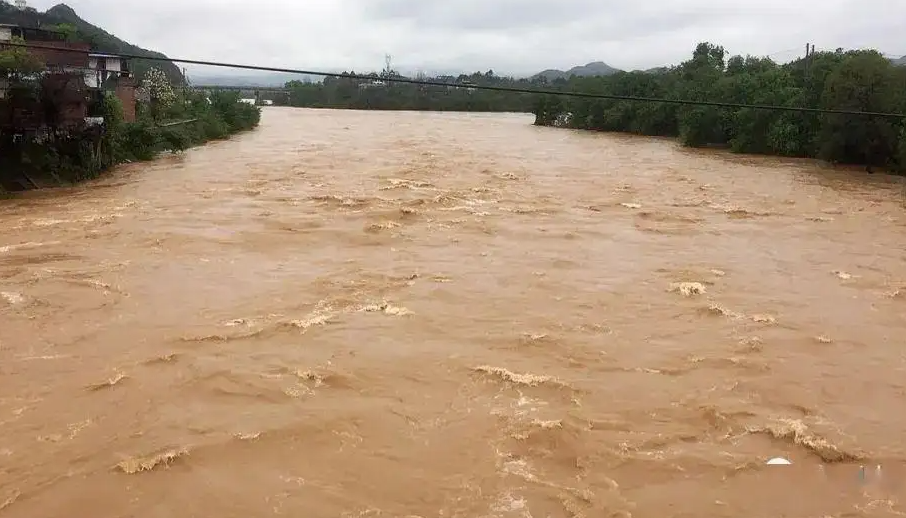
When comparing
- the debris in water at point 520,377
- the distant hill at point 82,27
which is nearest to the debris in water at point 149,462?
the debris in water at point 520,377

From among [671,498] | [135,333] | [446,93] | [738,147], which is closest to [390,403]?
[671,498]

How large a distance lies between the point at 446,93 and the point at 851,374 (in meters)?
63.4

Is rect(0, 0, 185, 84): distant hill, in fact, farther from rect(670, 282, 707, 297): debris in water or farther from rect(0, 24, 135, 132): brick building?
rect(670, 282, 707, 297): debris in water

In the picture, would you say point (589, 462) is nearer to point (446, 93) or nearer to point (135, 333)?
point (135, 333)

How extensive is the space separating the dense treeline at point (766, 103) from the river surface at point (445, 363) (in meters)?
8.98

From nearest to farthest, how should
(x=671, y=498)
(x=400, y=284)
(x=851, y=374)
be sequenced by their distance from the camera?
(x=671, y=498), (x=851, y=374), (x=400, y=284)

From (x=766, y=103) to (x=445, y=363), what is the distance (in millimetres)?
24549

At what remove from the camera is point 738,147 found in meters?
27.1

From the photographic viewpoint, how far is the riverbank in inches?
585

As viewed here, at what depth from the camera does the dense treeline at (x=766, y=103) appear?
1978 centimetres

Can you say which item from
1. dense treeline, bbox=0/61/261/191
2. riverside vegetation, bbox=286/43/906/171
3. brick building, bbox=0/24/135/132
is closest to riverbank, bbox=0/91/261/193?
dense treeline, bbox=0/61/261/191

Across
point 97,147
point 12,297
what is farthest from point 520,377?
point 97,147

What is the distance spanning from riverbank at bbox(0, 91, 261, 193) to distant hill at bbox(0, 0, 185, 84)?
7.96 m

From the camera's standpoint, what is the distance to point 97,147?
1684cm
